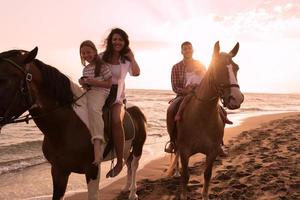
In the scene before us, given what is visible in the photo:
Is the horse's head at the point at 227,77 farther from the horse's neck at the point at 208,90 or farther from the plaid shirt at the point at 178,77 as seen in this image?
the plaid shirt at the point at 178,77

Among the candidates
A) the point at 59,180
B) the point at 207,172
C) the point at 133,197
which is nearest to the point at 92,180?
the point at 59,180

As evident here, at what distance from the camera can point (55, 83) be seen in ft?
14.1

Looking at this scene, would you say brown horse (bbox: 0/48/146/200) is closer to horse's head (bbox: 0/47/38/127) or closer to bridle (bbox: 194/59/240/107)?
horse's head (bbox: 0/47/38/127)

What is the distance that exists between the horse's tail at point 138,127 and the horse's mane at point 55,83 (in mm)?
2096

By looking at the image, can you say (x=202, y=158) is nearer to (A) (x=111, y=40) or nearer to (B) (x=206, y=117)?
(B) (x=206, y=117)

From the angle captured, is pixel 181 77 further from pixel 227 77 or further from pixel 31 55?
pixel 31 55

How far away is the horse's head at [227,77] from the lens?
5.39 metres

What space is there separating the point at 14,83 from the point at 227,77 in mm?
3167

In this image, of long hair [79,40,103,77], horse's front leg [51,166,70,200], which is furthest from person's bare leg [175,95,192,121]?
horse's front leg [51,166,70,200]

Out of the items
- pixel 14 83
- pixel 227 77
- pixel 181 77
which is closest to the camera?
pixel 14 83

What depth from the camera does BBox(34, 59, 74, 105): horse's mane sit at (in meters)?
4.18

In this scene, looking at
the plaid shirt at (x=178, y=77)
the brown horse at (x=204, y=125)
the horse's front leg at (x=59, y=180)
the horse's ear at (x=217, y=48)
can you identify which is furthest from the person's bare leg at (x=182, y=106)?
the horse's front leg at (x=59, y=180)

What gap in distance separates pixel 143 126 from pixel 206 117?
3.96ft

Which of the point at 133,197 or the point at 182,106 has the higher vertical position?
the point at 182,106
